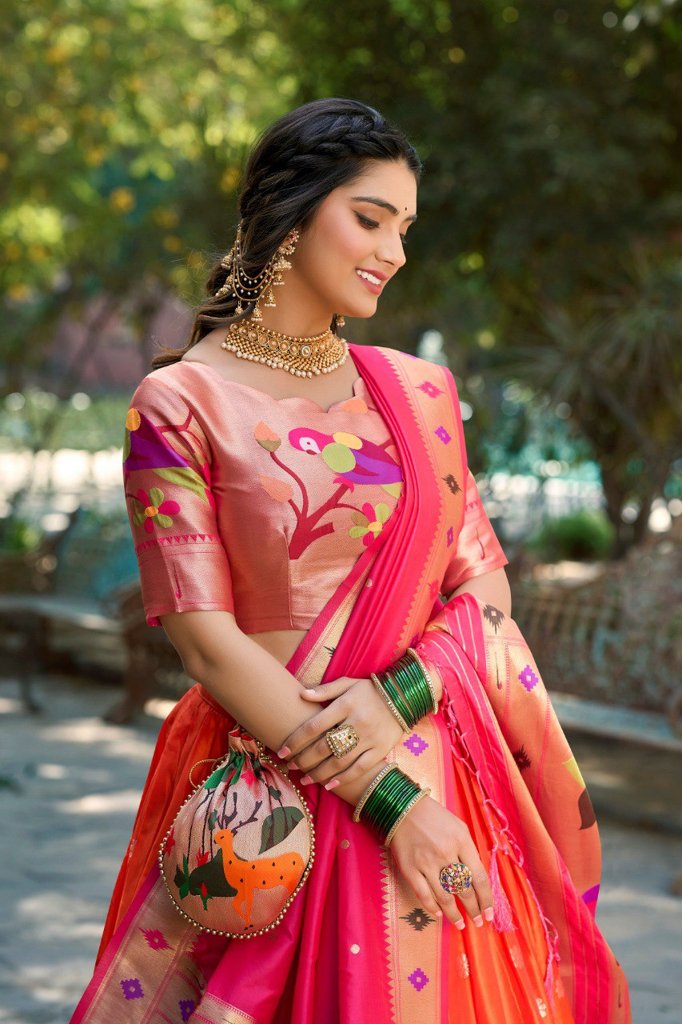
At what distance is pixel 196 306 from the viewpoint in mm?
1938

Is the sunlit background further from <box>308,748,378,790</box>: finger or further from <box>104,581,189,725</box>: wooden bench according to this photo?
<box>308,748,378,790</box>: finger

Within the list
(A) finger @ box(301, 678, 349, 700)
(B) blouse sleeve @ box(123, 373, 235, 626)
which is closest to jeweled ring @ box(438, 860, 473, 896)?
(A) finger @ box(301, 678, 349, 700)

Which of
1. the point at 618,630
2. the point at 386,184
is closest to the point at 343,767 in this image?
the point at 386,184

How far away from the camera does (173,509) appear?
Answer: 5.33ft

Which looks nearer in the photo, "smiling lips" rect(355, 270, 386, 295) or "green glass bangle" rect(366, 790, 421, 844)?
"green glass bangle" rect(366, 790, 421, 844)

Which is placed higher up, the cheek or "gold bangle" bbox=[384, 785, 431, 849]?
the cheek

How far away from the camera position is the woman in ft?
5.26

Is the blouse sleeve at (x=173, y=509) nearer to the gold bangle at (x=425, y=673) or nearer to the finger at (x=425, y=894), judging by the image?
the gold bangle at (x=425, y=673)

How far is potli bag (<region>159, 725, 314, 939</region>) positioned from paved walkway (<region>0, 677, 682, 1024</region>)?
191 cm

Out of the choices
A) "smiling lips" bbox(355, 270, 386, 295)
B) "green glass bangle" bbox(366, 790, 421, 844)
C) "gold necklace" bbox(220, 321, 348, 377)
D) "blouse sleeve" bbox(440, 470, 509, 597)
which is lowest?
"green glass bangle" bbox(366, 790, 421, 844)

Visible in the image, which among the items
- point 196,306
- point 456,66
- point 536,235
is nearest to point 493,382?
point 536,235

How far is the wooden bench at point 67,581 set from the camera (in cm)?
743

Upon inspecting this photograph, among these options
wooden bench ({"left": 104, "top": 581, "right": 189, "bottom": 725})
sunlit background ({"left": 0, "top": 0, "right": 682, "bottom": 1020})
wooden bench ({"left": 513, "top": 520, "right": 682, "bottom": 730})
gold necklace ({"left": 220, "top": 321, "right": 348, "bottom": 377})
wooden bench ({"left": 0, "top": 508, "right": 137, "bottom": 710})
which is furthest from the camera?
wooden bench ({"left": 0, "top": 508, "right": 137, "bottom": 710})

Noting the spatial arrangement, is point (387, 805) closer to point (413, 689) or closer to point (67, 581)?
point (413, 689)
